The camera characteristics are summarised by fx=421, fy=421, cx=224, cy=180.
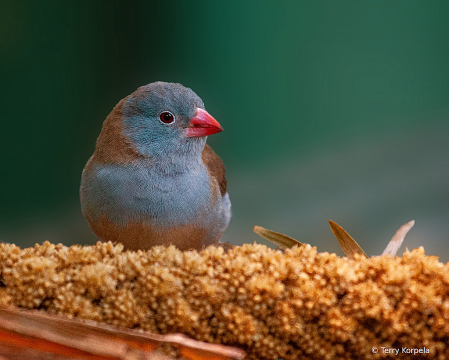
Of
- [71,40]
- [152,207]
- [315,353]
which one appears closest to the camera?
[315,353]

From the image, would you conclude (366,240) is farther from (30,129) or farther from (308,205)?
(30,129)

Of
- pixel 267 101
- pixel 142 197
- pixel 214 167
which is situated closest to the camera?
pixel 142 197

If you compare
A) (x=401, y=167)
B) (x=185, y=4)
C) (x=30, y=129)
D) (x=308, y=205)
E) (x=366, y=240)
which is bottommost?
(x=366, y=240)

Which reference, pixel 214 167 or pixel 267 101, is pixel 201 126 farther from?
pixel 267 101

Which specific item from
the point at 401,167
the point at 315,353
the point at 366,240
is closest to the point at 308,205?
the point at 366,240

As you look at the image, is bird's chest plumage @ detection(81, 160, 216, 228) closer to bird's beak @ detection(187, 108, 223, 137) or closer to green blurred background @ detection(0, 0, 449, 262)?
bird's beak @ detection(187, 108, 223, 137)

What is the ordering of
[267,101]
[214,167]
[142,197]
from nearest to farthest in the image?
[142,197] → [214,167] → [267,101]

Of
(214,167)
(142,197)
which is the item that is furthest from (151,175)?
(214,167)

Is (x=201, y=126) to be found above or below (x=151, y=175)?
above
